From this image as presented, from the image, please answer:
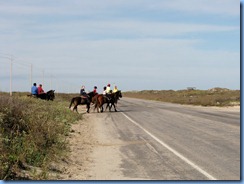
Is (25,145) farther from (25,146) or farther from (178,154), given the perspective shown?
(178,154)

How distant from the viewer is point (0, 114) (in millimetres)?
14031

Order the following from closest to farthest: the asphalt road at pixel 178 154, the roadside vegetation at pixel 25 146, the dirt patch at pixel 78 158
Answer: the roadside vegetation at pixel 25 146, the asphalt road at pixel 178 154, the dirt patch at pixel 78 158

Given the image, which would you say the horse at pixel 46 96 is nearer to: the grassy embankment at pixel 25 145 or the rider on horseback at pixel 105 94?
the rider on horseback at pixel 105 94

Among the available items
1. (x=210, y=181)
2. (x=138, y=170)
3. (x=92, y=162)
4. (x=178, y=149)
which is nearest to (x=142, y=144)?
(x=178, y=149)

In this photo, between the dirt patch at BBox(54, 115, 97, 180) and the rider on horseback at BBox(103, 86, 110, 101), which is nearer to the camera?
the dirt patch at BBox(54, 115, 97, 180)

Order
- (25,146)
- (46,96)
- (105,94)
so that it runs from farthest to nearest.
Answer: (46,96)
(105,94)
(25,146)

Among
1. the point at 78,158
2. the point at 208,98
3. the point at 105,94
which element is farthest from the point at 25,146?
the point at 208,98

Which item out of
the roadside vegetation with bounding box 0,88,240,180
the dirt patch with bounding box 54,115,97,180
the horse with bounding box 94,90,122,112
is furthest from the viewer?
the horse with bounding box 94,90,122,112

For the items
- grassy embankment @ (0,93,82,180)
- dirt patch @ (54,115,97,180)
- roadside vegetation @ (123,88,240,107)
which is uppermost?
roadside vegetation @ (123,88,240,107)

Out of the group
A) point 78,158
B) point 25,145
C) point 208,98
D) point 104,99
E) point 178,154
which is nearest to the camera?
point 25,145

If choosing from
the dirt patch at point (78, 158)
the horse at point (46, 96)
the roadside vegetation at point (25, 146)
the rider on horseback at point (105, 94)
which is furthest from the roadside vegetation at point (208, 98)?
the roadside vegetation at point (25, 146)

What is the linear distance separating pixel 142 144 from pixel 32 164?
5202 millimetres

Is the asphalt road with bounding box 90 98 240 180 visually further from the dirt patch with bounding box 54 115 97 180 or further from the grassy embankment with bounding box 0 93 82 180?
the grassy embankment with bounding box 0 93 82 180

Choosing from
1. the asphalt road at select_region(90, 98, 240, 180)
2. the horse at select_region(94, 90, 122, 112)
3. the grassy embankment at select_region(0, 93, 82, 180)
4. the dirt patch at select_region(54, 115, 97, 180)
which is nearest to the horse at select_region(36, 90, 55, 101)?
the horse at select_region(94, 90, 122, 112)
